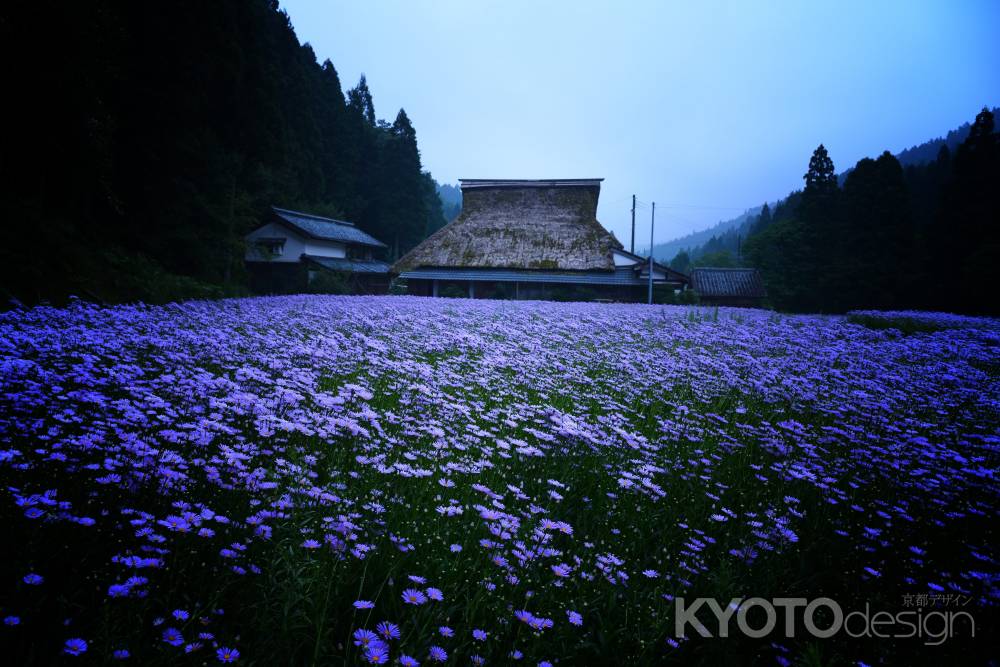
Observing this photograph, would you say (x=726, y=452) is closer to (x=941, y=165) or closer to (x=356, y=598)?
(x=356, y=598)

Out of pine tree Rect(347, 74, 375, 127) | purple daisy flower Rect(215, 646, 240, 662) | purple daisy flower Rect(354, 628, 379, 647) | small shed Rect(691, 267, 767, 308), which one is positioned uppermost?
pine tree Rect(347, 74, 375, 127)

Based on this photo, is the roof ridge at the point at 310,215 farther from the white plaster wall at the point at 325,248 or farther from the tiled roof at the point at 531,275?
the tiled roof at the point at 531,275

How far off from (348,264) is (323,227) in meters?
3.42

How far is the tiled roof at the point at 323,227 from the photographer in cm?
3450

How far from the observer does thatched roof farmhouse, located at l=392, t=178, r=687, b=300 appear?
30031 mm

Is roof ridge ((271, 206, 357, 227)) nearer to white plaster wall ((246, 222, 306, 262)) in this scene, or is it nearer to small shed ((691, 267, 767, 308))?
white plaster wall ((246, 222, 306, 262))

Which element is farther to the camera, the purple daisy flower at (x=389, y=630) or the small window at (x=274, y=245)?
the small window at (x=274, y=245)

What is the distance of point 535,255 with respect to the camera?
3142cm

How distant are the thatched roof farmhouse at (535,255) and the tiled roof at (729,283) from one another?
10.9 meters

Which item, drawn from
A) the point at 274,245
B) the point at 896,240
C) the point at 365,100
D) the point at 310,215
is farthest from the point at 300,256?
the point at 896,240

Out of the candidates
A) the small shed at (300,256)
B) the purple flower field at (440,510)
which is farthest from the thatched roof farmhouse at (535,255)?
the purple flower field at (440,510)

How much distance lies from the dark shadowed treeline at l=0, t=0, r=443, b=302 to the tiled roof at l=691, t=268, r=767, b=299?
3334cm

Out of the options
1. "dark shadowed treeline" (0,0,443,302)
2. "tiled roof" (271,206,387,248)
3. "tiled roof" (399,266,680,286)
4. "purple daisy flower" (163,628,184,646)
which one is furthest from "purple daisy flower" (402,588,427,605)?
"tiled roof" (271,206,387,248)

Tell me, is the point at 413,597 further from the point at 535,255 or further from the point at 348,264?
the point at 348,264
